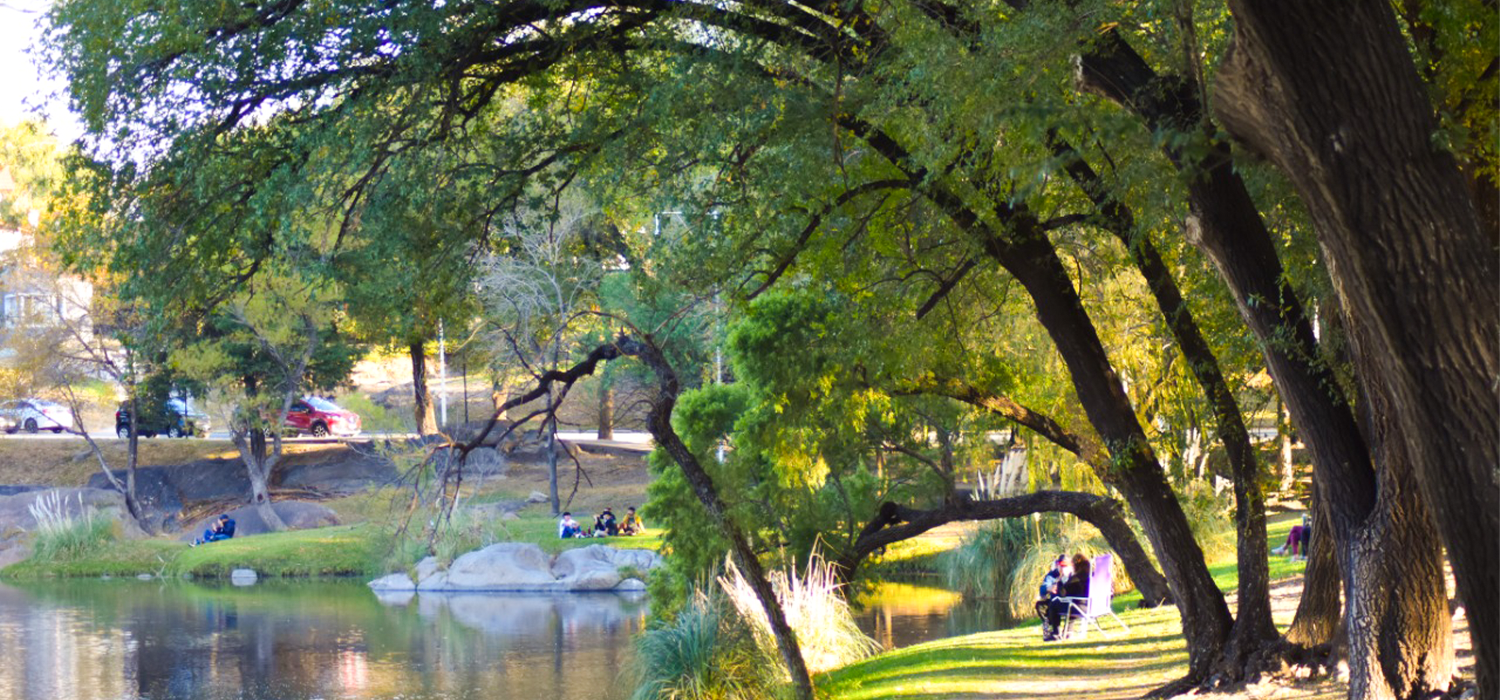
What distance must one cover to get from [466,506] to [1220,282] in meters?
25.2

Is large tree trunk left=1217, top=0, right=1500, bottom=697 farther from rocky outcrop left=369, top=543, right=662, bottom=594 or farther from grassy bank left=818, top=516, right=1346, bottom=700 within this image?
rocky outcrop left=369, top=543, right=662, bottom=594

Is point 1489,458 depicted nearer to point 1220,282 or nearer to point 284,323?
point 1220,282

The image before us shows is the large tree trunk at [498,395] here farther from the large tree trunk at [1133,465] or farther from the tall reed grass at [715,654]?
the large tree trunk at [1133,465]

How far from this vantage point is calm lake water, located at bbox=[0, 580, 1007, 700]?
1917 cm

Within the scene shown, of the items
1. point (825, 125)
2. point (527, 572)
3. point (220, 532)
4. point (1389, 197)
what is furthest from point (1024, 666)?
point (220, 532)

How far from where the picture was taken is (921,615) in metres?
23.8

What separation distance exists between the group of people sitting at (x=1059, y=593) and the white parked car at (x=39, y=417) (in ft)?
118

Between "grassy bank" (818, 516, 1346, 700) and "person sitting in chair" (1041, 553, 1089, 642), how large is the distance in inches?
9.1

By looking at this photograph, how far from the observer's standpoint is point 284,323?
35688 mm

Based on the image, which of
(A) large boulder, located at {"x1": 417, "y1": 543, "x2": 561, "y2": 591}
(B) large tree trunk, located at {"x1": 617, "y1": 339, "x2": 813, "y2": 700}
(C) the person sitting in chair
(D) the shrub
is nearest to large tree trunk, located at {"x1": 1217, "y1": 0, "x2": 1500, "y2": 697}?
(B) large tree trunk, located at {"x1": 617, "y1": 339, "x2": 813, "y2": 700}

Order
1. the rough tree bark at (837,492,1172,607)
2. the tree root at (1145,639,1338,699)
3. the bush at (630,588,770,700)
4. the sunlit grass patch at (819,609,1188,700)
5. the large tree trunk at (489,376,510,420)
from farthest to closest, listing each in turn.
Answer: the bush at (630,588,770,700) → the sunlit grass patch at (819,609,1188,700) → the rough tree bark at (837,492,1172,607) → the tree root at (1145,639,1338,699) → the large tree trunk at (489,376,510,420)

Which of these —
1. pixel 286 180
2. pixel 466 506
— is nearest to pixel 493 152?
pixel 286 180

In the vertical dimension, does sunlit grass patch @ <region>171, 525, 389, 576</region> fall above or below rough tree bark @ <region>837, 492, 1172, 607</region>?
below

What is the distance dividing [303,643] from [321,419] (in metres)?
22.9
